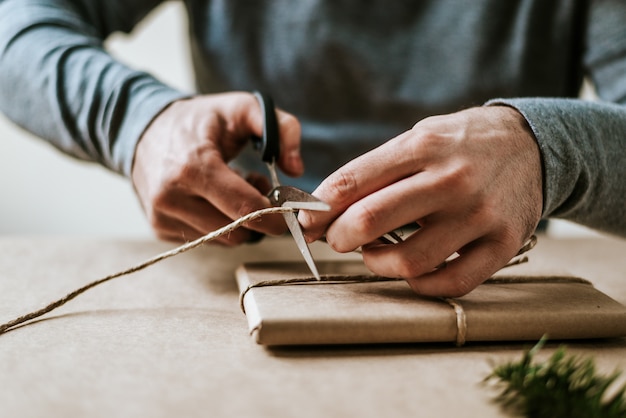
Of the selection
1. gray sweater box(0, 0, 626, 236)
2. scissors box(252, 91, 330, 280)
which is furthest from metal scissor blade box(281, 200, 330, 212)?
gray sweater box(0, 0, 626, 236)

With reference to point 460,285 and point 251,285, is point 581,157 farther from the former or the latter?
point 251,285

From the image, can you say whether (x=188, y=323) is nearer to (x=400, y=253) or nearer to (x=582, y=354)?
(x=400, y=253)

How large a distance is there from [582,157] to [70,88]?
609 millimetres

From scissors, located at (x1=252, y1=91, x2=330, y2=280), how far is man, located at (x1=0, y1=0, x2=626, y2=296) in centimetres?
2

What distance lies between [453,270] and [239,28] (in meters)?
0.76

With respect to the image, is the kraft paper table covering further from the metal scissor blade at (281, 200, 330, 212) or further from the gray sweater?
the gray sweater

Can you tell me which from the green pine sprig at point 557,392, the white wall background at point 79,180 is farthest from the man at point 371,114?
the white wall background at point 79,180

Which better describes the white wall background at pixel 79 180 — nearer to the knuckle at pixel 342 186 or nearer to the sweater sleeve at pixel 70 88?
the sweater sleeve at pixel 70 88

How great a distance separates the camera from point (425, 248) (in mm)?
511

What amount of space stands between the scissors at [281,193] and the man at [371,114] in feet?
0.05

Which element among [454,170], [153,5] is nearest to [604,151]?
[454,170]

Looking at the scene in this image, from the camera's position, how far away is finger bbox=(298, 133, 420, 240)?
508mm

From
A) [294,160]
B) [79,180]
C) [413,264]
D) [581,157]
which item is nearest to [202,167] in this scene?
[294,160]

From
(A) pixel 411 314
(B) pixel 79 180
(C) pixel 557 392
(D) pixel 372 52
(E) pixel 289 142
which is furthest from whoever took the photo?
(B) pixel 79 180
